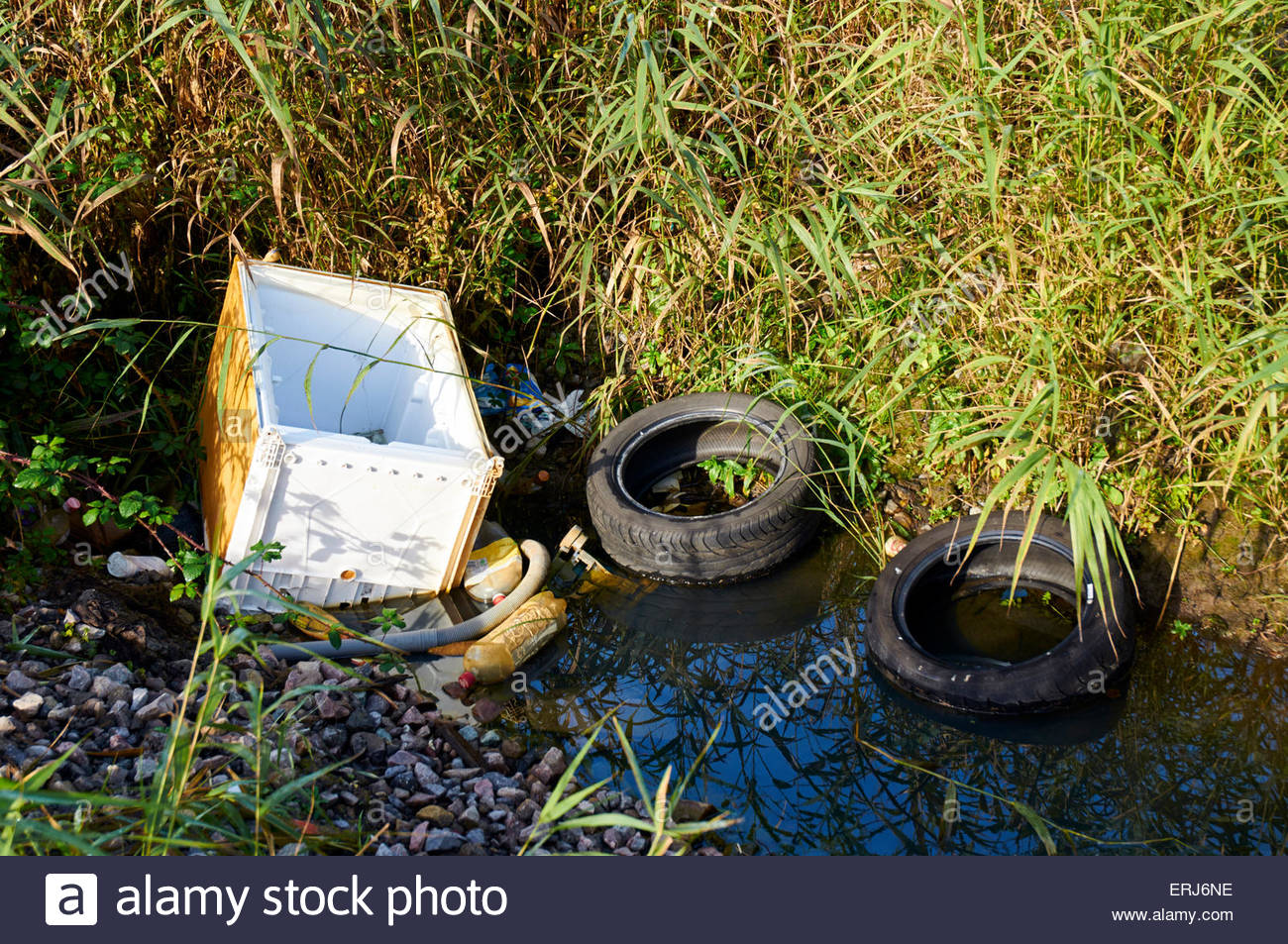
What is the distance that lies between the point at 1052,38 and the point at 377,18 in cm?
215

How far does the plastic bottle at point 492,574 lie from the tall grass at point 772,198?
0.79 meters

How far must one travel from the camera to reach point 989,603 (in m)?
3.42

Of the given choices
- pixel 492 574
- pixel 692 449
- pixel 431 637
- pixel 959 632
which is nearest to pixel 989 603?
pixel 959 632

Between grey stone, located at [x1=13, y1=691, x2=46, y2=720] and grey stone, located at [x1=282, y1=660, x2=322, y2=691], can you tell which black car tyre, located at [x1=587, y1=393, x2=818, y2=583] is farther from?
grey stone, located at [x1=13, y1=691, x2=46, y2=720]

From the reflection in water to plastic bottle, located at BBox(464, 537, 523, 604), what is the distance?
292mm

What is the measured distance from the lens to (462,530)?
3326 millimetres

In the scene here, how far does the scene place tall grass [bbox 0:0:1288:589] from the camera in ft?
9.43

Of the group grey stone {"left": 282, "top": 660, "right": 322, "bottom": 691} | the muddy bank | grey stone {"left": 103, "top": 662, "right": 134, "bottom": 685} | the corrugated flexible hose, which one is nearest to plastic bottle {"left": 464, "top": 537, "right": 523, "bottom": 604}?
the corrugated flexible hose

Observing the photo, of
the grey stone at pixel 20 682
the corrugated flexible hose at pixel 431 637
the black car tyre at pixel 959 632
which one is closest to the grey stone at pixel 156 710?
the grey stone at pixel 20 682

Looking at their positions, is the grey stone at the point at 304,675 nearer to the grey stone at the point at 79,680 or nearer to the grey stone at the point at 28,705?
the grey stone at the point at 79,680

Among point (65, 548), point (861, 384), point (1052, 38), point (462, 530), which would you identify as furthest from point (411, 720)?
point (1052, 38)

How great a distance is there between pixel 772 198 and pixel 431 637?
74.6 inches
